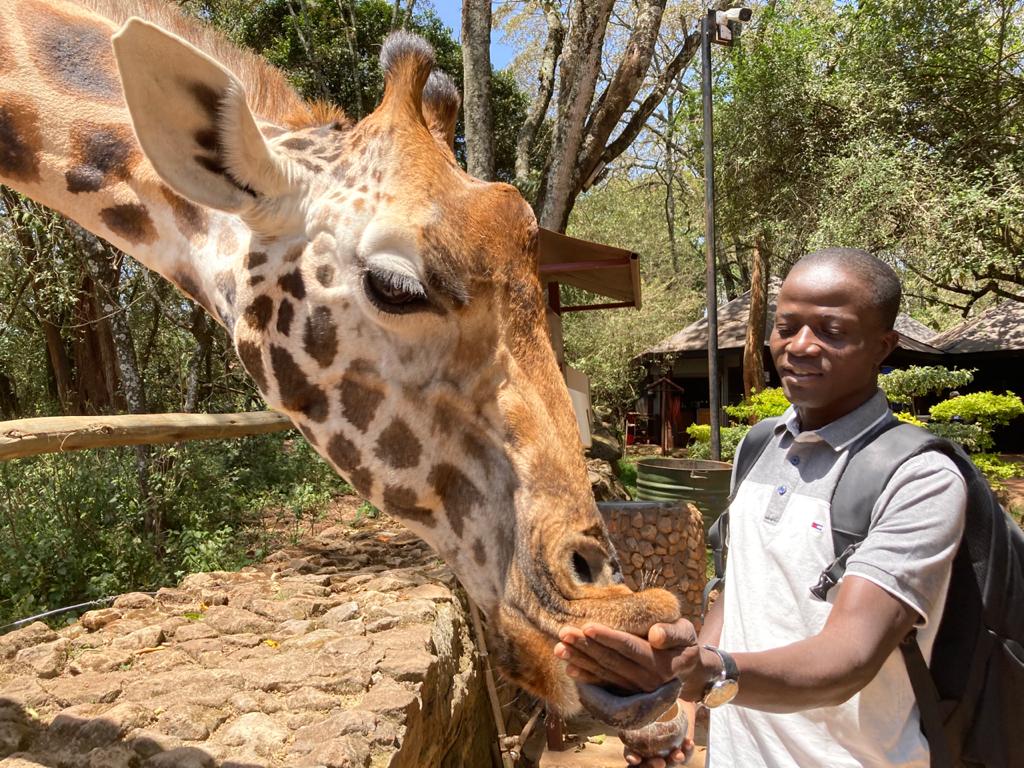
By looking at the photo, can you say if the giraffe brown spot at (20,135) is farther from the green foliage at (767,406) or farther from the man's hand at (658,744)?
the green foliage at (767,406)

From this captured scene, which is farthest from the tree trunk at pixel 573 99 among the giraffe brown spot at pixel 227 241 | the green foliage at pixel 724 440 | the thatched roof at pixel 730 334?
the thatched roof at pixel 730 334

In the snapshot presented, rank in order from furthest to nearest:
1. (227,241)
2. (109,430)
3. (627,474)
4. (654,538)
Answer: (627,474) → (654,538) → (109,430) → (227,241)

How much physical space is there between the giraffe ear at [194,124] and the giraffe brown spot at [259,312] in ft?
0.76

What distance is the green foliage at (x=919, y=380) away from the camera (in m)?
7.77

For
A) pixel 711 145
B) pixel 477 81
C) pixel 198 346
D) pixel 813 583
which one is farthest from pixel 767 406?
pixel 813 583

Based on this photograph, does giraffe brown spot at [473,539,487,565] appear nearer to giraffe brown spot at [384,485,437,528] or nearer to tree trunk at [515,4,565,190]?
giraffe brown spot at [384,485,437,528]

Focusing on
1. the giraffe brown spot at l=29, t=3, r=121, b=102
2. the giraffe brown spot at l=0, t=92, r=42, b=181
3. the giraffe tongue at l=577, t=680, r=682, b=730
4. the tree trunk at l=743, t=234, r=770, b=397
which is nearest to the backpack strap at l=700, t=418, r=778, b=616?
the giraffe tongue at l=577, t=680, r=682, b=730

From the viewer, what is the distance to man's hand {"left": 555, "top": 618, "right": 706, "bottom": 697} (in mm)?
1188

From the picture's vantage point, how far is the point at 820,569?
5.18 feet

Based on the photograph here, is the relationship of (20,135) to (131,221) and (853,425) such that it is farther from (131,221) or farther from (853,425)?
(853,425)

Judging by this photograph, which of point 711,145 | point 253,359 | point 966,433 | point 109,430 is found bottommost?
point 966,433

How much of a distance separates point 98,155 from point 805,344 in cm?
206

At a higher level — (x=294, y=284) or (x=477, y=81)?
(x=477, y=81)

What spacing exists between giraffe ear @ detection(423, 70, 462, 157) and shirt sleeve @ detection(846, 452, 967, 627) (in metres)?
1.53
